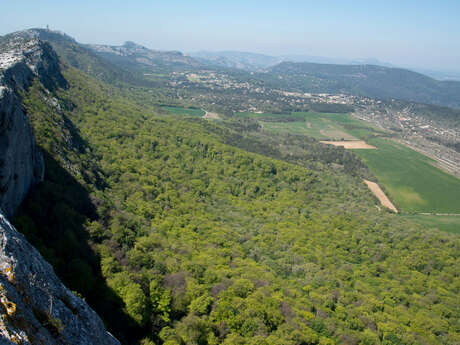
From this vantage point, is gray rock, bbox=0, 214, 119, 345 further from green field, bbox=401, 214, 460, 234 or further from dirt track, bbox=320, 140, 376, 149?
dirt track, bbox=320, 140, 376, 149

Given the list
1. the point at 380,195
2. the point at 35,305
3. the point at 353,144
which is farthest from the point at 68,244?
the point at 353,144

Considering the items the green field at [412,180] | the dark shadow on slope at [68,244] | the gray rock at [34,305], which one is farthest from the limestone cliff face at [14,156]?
the green field at [412,180]

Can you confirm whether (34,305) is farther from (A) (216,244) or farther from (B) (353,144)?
(B) (353,144)

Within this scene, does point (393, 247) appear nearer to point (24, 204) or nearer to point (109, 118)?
point (24, 204)

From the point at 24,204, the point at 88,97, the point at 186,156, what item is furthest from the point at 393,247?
the point at 88,97

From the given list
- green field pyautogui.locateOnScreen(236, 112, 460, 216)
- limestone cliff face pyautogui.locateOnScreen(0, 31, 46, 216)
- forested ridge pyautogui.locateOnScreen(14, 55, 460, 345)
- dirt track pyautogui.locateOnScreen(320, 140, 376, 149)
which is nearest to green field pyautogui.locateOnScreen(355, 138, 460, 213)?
green field pyautogui.locateOnScreen(236, 112, 460, 216)

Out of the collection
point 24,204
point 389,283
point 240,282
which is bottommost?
point 389,283
